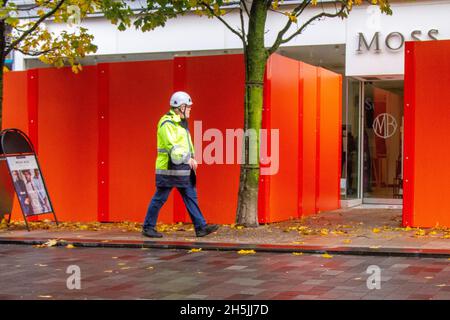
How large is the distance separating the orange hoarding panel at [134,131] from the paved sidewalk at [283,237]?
1.64 feet

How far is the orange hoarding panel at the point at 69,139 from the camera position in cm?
1262

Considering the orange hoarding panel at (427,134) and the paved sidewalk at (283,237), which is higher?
the orange hoarding panel at (427,134)

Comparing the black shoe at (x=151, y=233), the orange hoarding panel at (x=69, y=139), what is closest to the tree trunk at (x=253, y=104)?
the black shoe at (x=151, y=233)

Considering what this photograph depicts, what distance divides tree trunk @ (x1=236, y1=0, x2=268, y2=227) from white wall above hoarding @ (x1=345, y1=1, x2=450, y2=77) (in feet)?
16.9

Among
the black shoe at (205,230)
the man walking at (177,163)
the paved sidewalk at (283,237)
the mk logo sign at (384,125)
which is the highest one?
the mk logo sign at (384,125)

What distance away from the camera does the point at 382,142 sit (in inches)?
633

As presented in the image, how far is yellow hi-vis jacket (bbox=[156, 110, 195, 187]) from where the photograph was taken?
975cm

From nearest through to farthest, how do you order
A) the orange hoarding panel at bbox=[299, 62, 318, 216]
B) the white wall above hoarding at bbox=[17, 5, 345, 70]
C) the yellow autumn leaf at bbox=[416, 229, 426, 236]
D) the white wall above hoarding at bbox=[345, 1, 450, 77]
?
the yellow autumn leaf at bbox=[416, 229, 426, 236]
the orange hoarding panel at bbox=[299, 62, 318, 216]
the white wall above hoarding at bbox=[345, 1, 450, 77]
the white wall above hoarding at bbox=[17, 5, 345, 70]

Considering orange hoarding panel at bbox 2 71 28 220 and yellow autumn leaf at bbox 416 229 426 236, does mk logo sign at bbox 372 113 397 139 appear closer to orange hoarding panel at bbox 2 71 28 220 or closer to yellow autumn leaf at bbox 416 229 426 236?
yellow autumn leaf at bbox 416 229 426 236

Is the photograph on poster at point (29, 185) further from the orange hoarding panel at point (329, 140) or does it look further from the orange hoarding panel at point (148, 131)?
the orange hoarding panel at point (329, 140)

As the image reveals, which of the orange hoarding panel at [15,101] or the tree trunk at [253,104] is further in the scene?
the orange hoarding panel at [15,101]

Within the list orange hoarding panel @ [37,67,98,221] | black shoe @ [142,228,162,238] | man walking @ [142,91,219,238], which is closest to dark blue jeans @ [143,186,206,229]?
man walking @ [142,91,219,238]

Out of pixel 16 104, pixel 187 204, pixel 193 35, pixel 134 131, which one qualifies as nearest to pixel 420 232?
pixel 187 204

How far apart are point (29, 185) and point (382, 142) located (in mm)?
8011
